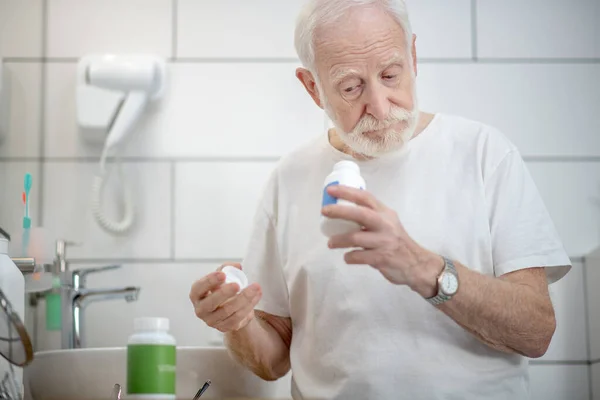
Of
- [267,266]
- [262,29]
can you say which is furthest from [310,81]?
[262,29]

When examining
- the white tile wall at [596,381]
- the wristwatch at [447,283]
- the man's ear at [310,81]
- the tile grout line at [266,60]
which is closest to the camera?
the wristwatch at [447,283]

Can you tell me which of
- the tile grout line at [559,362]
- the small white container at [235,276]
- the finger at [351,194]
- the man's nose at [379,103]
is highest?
the man's nose at [379,103]

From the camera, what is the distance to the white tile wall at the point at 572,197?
1872 millimetres

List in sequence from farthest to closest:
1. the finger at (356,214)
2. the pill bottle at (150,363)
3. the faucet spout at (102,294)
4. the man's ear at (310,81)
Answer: the faucet spout at (102,294), the man's ear at (310,81), the finger at (356,214), the pill bottle at (150,363)

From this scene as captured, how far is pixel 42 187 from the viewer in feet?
6.16

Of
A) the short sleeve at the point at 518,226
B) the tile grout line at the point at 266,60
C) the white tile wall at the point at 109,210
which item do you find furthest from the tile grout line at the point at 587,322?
the white tile wall at the point at 109,210

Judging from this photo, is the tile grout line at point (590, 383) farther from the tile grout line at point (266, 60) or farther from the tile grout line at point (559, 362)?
the tile grout line at point (266, 60)

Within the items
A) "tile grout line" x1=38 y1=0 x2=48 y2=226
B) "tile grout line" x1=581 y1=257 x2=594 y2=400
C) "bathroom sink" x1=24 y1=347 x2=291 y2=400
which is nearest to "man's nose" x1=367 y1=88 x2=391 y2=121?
"bathroom sink" x1=24 y1=347 x2=291 y2=400

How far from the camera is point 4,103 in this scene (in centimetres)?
189

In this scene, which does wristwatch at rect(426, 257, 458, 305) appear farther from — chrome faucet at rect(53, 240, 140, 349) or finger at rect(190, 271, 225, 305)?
chrome faucet at rect(53, 240, 140, 349)

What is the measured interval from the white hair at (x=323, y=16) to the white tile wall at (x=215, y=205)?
56 centimetres

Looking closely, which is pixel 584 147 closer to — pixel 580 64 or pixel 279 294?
pixel 580 64

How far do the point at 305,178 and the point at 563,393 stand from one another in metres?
0.89

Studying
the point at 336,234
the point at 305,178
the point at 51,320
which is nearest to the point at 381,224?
the point at 336,234
